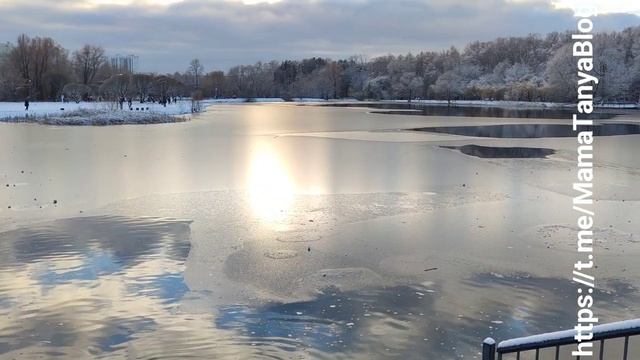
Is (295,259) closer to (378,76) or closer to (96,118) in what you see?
(96,118)

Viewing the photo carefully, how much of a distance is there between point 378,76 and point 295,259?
142 meters

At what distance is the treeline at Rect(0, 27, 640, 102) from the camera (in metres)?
81.5

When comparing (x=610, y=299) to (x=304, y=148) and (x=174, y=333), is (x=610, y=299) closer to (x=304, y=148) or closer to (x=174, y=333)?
(x=174, y=333)

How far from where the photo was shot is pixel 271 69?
560 feet

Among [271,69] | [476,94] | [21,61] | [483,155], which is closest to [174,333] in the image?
[483,155]

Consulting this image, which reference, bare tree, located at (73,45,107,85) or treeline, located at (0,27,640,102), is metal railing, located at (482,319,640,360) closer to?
treeline, located at (0,27,640,102)

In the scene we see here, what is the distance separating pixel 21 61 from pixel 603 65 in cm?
8380

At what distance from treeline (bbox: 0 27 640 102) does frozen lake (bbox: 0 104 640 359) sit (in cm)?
5688

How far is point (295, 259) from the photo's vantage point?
26.9ft

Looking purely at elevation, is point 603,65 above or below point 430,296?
above

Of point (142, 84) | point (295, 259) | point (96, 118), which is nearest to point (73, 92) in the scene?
point (142, 84)

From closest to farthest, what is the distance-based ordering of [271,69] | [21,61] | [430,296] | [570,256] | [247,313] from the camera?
1. [247,313]
2. [430,296]
3. [570,256]
4. [21,61]
5. [271,69]

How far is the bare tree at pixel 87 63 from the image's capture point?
3780 inches

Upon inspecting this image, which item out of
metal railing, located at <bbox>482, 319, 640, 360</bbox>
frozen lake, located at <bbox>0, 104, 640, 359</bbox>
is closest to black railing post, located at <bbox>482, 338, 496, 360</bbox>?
metal railing, located at <bbox>482, 319, 640, 360</bbox>
